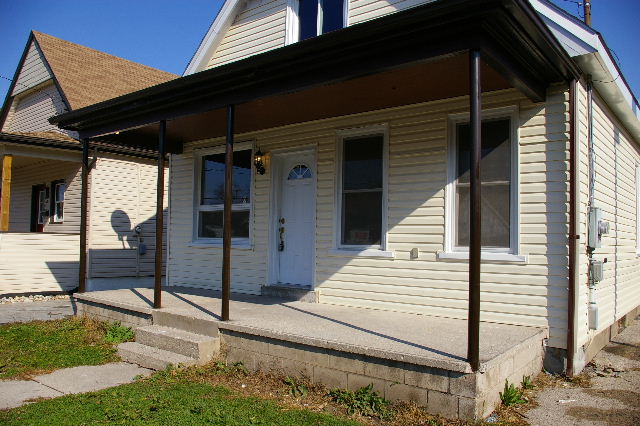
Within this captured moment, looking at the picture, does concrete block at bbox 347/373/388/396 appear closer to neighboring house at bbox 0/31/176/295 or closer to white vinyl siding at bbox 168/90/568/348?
white vinyl siding at bbox 168/90/568/348

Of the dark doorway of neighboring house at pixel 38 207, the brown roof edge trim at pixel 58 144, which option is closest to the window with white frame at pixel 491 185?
the brown roof edge trim at pixel 58 144

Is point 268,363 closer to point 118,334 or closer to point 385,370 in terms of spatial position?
point 385,370

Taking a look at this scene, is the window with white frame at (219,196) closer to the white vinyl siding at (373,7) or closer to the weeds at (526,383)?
the white vinyl siding at (373,7)

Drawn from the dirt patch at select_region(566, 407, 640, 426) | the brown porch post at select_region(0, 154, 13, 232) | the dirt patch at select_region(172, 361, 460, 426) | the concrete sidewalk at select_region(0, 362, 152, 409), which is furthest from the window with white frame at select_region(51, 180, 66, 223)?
the dirt patch at select_region(566, 407, 640, 426)

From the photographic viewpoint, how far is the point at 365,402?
177 inches

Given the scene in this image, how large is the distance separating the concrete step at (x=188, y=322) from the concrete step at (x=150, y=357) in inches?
15.9

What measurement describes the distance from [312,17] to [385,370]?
6.65 m

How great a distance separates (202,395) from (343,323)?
1.79 meters

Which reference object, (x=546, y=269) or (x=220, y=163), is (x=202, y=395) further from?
(x=220, y=163)

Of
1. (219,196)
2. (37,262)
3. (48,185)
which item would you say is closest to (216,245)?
(219,196)

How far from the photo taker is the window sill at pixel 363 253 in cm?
693

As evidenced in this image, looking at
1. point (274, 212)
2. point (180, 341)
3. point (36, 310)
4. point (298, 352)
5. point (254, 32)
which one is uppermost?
point (254, 32)

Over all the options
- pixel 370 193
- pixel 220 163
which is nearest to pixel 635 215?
pixel 370 193

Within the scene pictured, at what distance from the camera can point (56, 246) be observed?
39.9ft
